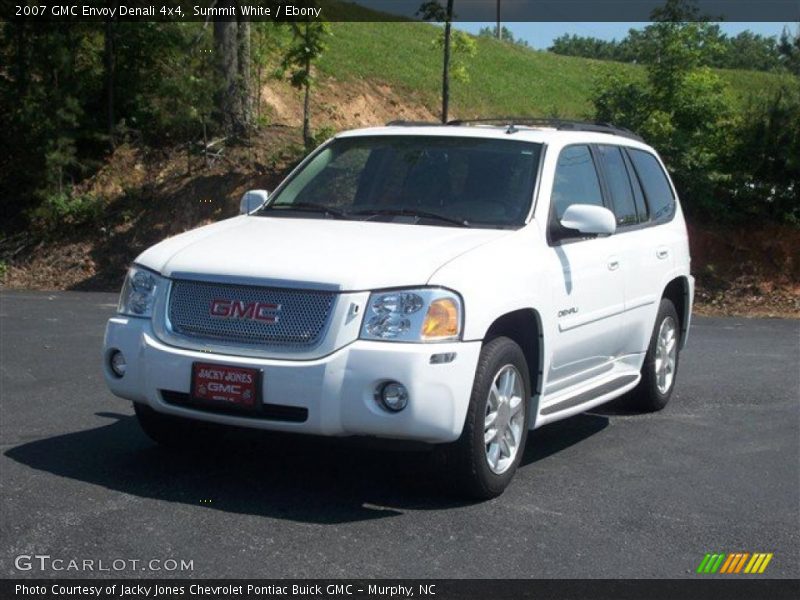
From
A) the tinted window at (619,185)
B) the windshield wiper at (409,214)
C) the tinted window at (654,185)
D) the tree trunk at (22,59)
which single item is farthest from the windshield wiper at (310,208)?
the tree trunk at (22,59)

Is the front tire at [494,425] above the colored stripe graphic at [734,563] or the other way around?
above

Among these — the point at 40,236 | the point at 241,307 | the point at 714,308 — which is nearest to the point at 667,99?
the point at 714,308

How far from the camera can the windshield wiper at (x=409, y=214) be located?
6961mm

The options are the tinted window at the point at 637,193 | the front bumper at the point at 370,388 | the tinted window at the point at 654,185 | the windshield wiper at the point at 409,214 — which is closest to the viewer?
the front bumper at the point at 370,388

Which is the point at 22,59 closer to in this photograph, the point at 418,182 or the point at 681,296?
the point at 681,296

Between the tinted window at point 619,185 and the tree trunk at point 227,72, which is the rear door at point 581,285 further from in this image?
the tree trunk at point 227,72

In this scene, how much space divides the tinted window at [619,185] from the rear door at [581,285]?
215 millimetres

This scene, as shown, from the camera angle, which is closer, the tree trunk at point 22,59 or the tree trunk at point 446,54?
the tree trunk at point 446,54

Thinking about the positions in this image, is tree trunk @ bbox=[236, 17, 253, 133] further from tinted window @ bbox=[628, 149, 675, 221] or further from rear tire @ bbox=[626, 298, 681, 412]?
rear tire @ bbox=[626, 298, 681, 412]

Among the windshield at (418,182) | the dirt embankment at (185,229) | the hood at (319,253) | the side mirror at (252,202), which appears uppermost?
the windshield at (418,182)

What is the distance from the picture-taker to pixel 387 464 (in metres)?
7.01

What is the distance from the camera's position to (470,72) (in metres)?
43.4

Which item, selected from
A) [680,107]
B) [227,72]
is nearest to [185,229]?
[227,72]

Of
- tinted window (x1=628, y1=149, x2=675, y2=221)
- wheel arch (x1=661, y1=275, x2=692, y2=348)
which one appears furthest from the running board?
tinted window (x1=628, y1=149, x2=675, y2=221)
